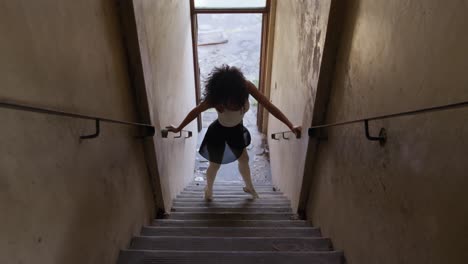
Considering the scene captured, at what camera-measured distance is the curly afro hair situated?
9.33ft

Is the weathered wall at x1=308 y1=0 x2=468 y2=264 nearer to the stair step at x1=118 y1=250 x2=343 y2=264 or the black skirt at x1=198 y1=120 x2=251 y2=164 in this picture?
the stair step at x1=118 y1=250 x2=343 y2=264

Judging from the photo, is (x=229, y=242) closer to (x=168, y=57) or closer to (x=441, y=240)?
(x=441, y=240)

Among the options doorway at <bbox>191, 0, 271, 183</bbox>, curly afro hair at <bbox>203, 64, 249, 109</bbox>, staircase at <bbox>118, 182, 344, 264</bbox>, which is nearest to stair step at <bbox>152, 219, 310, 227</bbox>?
staircase at <bbox>118, 182, 344, 264</bbox>

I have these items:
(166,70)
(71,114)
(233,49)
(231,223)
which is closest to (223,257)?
(231,223)

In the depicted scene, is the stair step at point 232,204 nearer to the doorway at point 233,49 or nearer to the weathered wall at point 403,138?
the weathered wall at point 403,138

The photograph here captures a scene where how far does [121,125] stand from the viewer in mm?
2160

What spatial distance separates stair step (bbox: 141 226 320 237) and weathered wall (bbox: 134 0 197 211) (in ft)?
1.47

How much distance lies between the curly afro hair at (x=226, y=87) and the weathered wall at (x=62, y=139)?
809mm

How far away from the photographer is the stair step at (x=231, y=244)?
2.30 meters

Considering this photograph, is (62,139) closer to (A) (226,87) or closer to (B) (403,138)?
(B) (403,138)

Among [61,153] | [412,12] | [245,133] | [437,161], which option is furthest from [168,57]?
[437,161]

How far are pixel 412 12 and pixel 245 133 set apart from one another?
226 cm

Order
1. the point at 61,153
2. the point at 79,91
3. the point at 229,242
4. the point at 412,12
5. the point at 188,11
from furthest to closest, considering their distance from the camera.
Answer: the point at 188,11
the point at 229,242
the point at 79,91
the point at 61,153
the point at 412,12

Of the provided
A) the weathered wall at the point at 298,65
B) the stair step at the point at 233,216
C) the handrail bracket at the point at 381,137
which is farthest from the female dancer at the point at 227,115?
the handrail bracket at the point at 381,137
